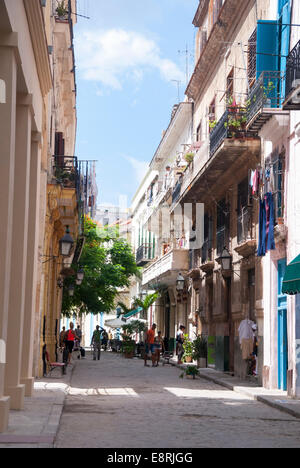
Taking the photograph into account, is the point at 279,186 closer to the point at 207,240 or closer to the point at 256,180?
the point at 256,180

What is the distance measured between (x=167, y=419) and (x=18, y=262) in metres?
3.33

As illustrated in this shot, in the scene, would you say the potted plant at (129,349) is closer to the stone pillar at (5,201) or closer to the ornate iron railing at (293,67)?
the ornate iron railing at (293,67)

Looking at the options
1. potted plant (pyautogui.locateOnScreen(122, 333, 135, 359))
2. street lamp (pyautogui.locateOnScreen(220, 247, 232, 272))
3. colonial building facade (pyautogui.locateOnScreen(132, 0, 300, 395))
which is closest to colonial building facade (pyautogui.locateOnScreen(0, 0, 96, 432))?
colonial building facade (pyautogui.locateOnScreen(132, 0, 300, 395))

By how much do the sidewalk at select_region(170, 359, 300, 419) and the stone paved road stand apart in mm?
191

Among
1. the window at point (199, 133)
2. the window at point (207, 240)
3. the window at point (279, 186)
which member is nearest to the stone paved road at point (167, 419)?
the window at point (279, 186)

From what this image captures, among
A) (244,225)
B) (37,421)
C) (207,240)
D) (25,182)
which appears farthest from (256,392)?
(207,240)

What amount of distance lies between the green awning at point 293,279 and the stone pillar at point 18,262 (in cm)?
505

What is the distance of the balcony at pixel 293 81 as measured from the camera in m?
13.6

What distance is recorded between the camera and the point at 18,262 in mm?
11133

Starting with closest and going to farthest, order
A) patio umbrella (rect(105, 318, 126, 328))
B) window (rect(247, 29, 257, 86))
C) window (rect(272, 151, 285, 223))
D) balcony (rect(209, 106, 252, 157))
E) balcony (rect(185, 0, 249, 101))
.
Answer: window (rect(272, 151, 285, 223)), balcony (rect(209, 106, 252, 157)), window (rect(247, 29, 257, 86)), balcony (rect(185, 0, 249, 101)), patio umbrella (rect(105, 318, 126, 328))

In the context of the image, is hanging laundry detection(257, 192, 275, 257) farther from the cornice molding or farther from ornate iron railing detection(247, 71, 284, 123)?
the cornice molding

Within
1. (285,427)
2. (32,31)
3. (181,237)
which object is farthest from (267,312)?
(181,237)

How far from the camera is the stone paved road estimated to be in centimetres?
908

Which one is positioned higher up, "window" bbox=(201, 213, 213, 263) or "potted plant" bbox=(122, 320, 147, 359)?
"window" bbox=(201, 213, 213, 263)
